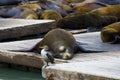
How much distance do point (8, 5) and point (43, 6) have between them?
2.32 m

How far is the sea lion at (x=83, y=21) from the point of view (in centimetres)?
1453

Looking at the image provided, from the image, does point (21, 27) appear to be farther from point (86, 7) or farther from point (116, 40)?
point (86, 7)

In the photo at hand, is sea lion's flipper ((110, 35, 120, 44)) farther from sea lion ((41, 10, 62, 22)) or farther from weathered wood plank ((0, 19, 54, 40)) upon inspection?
sea lion ((41, 10, 62, 22))

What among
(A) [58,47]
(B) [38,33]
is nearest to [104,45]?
(A) [58,47]

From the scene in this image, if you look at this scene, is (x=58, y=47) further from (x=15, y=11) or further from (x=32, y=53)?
(x=15, y=11)

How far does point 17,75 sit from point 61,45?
3.51ft

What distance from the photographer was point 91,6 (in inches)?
748

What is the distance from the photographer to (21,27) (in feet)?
44.4

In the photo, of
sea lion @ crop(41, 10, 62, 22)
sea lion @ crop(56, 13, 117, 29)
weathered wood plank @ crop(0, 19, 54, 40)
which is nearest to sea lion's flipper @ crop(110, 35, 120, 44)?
weathered wood plank @ crop(0, 19, 54, 40)

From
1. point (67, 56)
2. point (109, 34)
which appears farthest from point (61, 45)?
point (109, 34)

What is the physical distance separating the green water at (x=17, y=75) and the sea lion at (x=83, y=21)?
15.5 feet

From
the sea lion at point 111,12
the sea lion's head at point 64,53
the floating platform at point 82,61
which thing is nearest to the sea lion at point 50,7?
the sea lion at point 111,12

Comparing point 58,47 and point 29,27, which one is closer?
point 58,47

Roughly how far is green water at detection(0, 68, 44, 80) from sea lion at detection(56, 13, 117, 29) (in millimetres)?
4712
